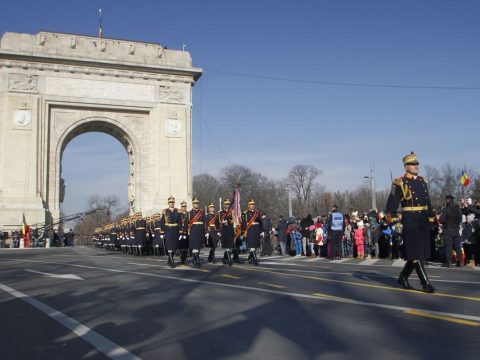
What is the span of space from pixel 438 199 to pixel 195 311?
75011 mm

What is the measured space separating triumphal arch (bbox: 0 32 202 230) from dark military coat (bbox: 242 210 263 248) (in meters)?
28.1

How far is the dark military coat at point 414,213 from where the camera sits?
28.9 feet

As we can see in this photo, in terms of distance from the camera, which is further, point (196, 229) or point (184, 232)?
point (184, 232)

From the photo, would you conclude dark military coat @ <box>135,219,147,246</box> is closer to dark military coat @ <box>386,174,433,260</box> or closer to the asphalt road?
the asphalt road

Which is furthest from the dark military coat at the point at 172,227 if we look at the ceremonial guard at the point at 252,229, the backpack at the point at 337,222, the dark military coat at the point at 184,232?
the backpack at the point at 337,222

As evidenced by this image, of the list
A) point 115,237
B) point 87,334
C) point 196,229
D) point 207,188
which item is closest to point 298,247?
point 196,229

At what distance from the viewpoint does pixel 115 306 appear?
761cm

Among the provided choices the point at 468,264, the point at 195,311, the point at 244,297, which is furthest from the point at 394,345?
the point at 468,264

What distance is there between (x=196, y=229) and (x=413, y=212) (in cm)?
878

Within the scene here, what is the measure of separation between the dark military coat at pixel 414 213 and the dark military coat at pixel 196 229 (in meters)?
8.34

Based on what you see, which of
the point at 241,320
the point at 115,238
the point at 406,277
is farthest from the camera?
the point at 115,238

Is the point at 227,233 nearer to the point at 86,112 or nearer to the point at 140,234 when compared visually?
the point at 140,234

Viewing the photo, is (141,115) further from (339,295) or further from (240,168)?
(240,168)

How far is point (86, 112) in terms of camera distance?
44.8 metres
